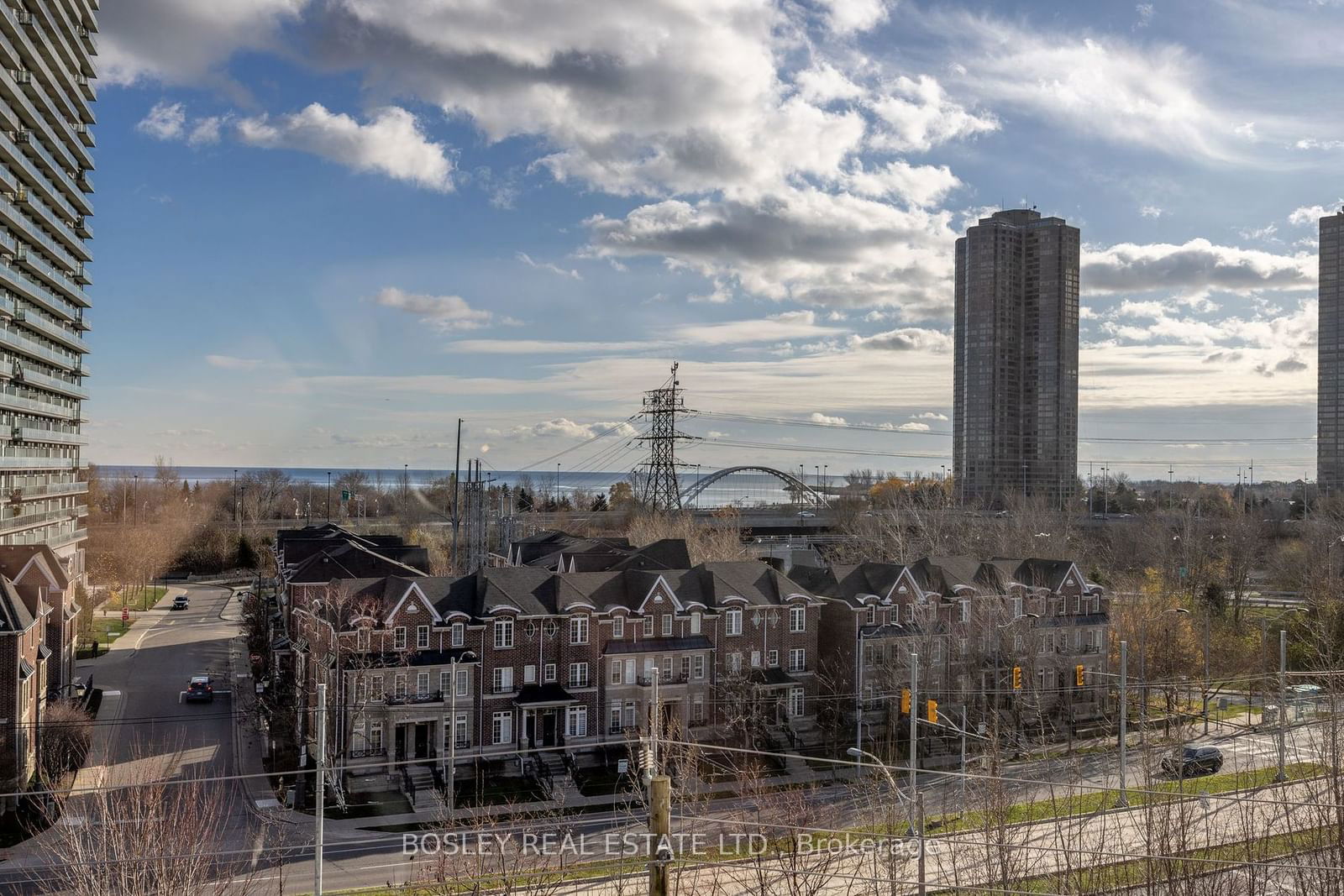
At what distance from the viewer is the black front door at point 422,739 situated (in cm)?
3516

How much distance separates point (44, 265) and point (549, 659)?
157ft

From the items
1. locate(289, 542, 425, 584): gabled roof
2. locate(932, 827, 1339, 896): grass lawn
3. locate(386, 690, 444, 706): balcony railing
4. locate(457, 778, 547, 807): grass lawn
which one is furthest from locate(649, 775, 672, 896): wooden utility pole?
locate(289, 542, 425, 584): gabled roof

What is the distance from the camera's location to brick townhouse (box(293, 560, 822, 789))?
34.4m

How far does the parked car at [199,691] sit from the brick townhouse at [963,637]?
27.2 metres

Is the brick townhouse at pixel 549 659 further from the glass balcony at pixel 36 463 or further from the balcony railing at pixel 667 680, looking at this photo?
the glass balcony at pixel 36 463

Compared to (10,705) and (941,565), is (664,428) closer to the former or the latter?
(941,565)

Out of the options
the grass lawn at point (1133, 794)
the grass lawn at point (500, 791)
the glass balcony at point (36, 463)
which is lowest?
the grass lawn at point (500, 791)

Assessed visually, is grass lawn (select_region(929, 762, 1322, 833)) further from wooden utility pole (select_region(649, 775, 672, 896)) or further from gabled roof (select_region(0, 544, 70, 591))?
gabled roof (select_region(0, 544, 70, 591))

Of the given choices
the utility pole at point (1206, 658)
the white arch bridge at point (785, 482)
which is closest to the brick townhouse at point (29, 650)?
the utility pole at point (1206, 658)

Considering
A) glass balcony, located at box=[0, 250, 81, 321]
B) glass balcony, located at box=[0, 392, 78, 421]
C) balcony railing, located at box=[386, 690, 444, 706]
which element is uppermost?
glass balcony, located at box=[0, 250, 81, 321]

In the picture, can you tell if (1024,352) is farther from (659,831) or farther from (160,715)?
(659,831)

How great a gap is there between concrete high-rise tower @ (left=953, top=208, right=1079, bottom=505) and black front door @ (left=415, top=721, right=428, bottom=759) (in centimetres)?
8798

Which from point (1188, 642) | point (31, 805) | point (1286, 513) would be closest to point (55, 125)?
point (31, 805)

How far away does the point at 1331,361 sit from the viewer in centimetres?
11450
